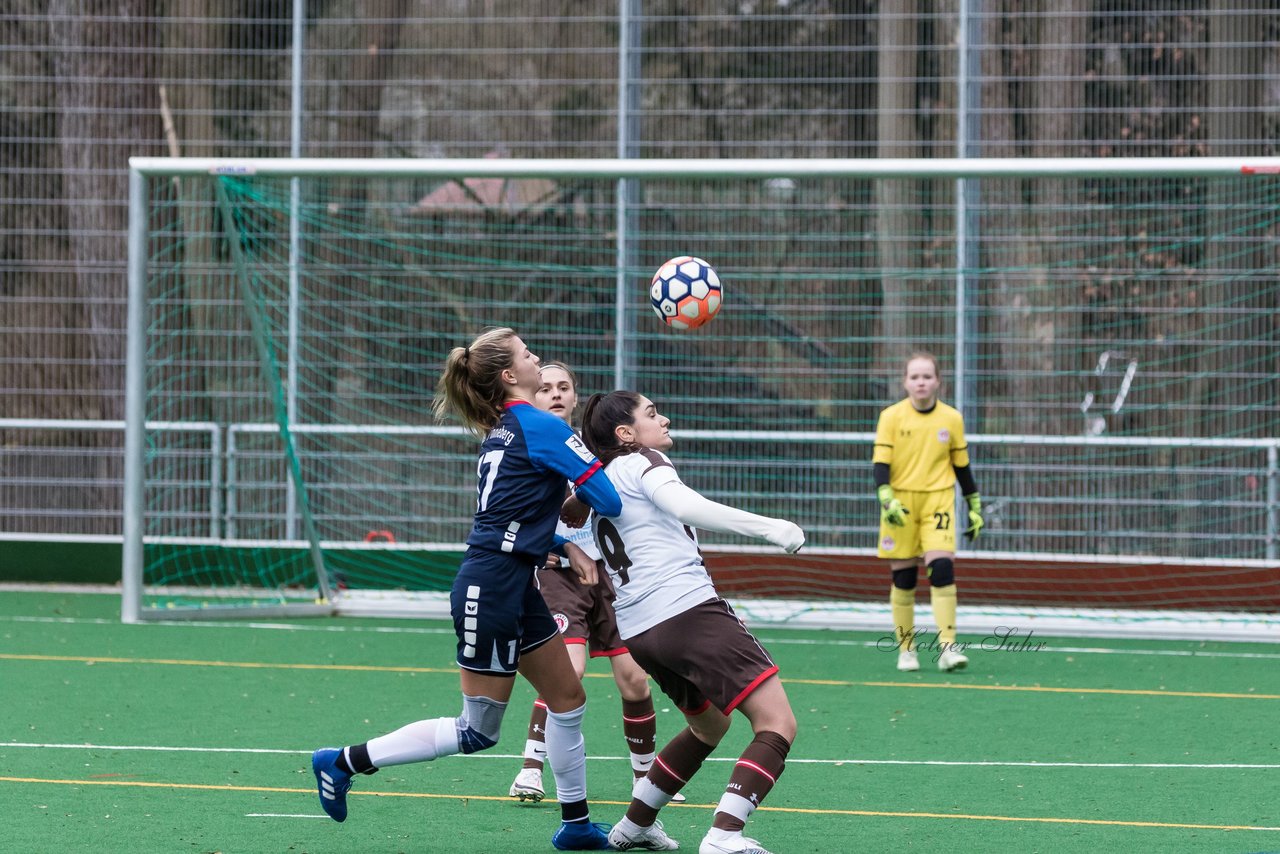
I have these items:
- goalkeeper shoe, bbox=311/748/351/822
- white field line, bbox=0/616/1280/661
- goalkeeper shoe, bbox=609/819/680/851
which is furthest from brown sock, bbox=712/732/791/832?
white field line, bbox=0/616/1280/661

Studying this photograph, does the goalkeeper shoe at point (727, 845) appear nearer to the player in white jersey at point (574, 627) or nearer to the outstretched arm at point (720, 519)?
the outstretched arm at point (720, 519)

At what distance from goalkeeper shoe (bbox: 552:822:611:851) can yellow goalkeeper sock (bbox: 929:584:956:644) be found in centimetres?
445

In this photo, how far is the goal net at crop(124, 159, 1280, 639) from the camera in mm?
11336

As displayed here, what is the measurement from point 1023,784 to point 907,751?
0.78m

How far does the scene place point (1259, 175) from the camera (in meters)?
9.60

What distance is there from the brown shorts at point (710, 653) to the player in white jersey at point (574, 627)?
2.81 ft

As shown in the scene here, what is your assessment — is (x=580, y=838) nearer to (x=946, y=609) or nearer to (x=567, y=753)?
(x=567, y=753)

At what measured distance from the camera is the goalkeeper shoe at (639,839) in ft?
16.3

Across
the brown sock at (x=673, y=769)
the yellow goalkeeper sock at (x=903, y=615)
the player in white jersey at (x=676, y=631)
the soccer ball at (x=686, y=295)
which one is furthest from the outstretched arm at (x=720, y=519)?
the yellow goalkeeper sock at (x=903, y=615)

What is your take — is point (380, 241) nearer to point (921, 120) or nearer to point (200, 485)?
point (200, 485)

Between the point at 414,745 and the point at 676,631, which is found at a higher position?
the point at 676,631

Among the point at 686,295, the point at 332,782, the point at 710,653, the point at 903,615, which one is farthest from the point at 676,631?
the point at 903,615

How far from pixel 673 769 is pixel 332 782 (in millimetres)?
1024

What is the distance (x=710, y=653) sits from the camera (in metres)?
4.75
